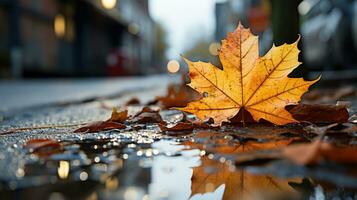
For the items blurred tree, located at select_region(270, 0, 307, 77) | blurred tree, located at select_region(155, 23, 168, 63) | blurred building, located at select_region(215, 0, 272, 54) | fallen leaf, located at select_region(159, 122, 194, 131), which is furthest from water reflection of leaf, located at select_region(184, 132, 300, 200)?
blurred tree, located at select_region(155, 23, 168, 63)

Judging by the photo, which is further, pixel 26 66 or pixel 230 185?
pixel 26 66

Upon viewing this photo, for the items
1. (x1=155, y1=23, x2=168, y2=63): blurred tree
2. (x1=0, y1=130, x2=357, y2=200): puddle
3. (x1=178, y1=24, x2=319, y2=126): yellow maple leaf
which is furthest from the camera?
(x1=155, y1=23, x2=168, y2=63): blurred tree

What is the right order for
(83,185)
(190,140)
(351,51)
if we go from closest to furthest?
(83,185) → (190,140) → (351,51)

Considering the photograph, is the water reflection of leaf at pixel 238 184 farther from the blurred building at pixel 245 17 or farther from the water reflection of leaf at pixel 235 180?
the blurred building at pixel 245 17

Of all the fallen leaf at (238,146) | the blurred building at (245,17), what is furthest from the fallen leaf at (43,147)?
the blurred building at (245,17)

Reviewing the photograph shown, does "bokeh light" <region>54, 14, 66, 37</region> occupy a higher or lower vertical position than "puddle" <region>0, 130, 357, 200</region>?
higher

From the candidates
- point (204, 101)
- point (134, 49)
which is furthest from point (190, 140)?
point (134, 49)

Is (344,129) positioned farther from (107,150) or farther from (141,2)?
(141,2)

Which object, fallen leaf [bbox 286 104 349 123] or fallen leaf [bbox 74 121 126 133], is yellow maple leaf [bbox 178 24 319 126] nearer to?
fallen leaf [bbox 286 104 349 123]
